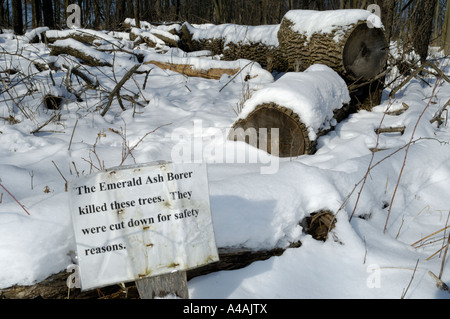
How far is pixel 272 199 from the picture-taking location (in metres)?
1.59

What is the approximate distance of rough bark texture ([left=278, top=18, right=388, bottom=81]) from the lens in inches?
142

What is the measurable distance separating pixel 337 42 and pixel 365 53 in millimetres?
497

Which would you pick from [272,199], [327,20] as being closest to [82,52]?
[327,20]

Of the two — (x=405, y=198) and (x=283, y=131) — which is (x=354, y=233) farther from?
(x=283, y=131)

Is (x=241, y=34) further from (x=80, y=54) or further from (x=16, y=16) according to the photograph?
(x=16, y=16)

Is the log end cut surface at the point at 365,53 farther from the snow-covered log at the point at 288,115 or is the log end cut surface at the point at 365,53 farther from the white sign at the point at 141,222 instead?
the white sign at the point at 141,222

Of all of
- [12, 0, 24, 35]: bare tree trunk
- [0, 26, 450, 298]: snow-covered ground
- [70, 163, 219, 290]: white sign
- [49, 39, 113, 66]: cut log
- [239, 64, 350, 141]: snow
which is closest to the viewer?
[70, 163, 219, 290]: white sign

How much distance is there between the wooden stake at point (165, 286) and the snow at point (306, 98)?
174cm

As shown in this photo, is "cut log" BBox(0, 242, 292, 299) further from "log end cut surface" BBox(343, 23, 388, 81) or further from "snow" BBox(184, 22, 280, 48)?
"snow" BBox(184, 22, 280, 48)

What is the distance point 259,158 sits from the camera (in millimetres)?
2592

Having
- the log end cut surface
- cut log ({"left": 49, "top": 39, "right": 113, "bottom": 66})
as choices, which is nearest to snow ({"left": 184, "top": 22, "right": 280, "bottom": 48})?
the log end cut surface
